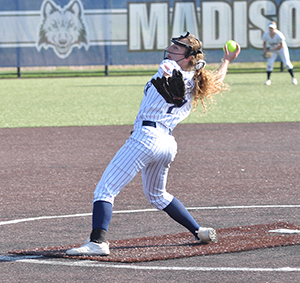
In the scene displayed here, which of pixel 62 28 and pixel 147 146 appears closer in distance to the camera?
pixel 147 146

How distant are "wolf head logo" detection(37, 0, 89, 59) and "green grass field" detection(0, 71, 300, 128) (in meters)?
2.19

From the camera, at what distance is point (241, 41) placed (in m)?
27.6

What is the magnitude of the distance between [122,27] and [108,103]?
10.1m

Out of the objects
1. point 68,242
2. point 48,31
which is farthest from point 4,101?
point 68,242

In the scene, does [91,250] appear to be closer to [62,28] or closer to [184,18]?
[62,28]

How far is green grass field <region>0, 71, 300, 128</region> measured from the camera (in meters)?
14.4

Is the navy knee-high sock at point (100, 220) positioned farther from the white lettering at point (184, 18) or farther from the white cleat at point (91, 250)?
the white lettering at point (184, 18)

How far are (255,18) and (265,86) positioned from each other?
6.19 meters

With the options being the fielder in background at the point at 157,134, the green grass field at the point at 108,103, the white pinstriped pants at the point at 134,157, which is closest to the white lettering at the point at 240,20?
the green grass field at the point at 108,103

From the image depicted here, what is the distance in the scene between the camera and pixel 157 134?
194 inches

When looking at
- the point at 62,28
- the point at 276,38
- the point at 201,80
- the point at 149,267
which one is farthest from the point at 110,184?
the point at 62,28

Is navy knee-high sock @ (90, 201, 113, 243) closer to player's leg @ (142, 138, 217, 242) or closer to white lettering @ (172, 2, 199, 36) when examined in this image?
player's leg @ (142, 138, 217, 242)

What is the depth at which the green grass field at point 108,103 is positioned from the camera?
47.3 ft

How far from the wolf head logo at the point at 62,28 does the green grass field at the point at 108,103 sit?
2.19m
